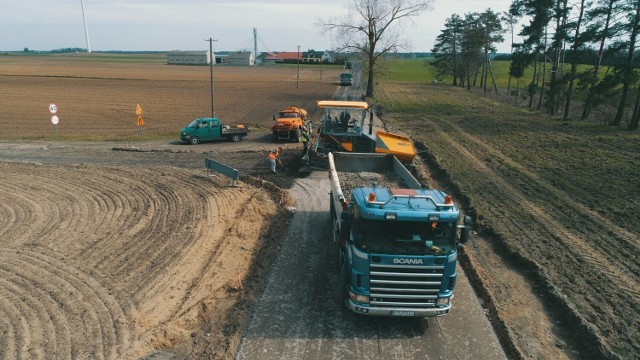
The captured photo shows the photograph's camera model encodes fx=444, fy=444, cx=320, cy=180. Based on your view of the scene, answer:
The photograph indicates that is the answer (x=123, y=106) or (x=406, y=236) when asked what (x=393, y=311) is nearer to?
(x=406, y=236)

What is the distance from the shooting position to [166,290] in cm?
983

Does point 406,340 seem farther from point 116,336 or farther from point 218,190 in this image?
point 218,190

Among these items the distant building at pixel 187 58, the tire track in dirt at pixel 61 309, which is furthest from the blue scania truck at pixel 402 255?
the distant building at pixel 187 58

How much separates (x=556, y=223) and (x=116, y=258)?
1267 cm

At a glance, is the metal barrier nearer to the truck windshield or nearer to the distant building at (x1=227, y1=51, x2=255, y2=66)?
the truck windshield

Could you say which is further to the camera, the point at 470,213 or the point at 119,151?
the point at 119,151

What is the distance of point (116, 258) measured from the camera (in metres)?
11.2

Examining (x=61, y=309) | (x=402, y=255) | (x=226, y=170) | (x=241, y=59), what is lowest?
(x=61, y=309)

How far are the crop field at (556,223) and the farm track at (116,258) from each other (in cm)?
648

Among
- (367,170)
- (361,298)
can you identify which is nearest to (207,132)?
(367,170)

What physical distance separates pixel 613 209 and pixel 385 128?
1961cm

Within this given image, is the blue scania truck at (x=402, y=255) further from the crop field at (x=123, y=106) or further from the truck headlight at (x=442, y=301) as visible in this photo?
the crop field at (x=123, y=106)

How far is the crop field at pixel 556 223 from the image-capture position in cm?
891

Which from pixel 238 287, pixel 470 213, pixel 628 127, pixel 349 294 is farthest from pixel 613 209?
pixel 628 127
